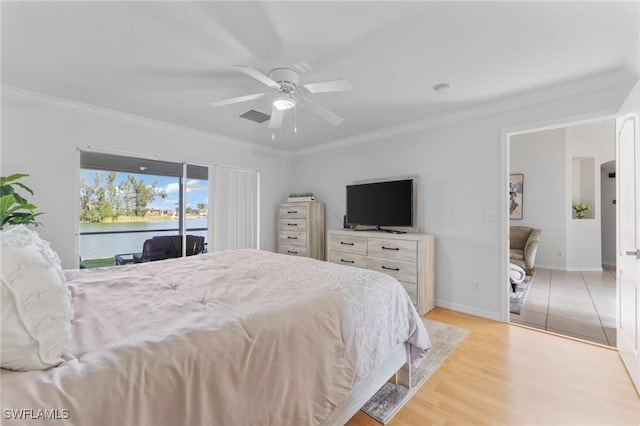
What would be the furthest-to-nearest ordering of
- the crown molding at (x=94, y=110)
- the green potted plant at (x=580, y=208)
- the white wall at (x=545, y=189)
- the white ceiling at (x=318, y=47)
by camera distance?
the green potted plant at (x=580, y=208) < the white wall at (x=545, y=189) < the crown molding at (x=94, y=110) < the white ceiling at (x=318, y=47)

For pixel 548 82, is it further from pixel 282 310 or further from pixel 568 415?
pixel 282 310

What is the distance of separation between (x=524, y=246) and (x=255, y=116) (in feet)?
18.1

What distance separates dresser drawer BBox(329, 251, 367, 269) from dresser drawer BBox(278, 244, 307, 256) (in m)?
0.64

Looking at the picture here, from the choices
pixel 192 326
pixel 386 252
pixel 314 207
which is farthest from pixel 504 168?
pixel 192 326

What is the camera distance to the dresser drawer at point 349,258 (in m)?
3.76

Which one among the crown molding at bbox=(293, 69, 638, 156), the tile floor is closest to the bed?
the tile floor

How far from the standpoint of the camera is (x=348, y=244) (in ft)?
12.9

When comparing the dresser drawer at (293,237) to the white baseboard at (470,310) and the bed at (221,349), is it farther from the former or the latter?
the bed at (221,349)

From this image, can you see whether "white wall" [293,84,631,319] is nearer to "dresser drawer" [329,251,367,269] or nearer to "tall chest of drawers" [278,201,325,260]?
"dresser drawer" [329,251,367,269]

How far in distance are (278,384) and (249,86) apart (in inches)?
96.8

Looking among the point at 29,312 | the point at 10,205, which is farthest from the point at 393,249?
the point at 10,205

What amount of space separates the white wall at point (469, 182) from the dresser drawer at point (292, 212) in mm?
1404

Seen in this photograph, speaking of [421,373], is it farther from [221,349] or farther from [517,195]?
[517,195]

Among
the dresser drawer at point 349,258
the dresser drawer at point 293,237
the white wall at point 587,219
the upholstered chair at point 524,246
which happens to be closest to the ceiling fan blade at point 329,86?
the dresser drawer at point 349,258
